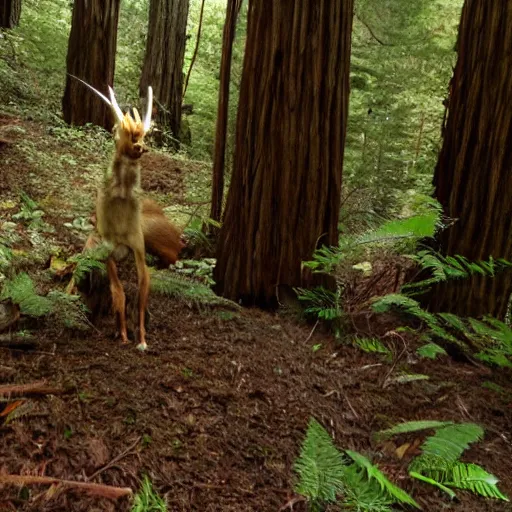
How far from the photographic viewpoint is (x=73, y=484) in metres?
1.68

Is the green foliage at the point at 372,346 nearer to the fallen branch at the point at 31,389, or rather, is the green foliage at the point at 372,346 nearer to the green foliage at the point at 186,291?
the green foliage at the point at 186,291

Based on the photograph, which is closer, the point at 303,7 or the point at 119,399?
the point at 119,399

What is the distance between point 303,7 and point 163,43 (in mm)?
7658

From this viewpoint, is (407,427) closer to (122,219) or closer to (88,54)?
(122,219)

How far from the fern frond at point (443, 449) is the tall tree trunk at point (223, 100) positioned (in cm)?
276

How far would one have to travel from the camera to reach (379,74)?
845 cm

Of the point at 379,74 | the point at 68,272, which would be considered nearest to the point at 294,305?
the point at 68,272

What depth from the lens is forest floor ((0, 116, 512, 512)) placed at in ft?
6.01

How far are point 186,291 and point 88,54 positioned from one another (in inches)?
263

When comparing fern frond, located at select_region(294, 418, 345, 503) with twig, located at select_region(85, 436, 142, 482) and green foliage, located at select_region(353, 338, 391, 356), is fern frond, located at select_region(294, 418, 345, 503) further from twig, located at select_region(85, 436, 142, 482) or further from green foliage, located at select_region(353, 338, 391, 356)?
green foliage, located at select_region(353, 338, 391, 356)

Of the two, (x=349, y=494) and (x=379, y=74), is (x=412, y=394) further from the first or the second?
(x=379, y=74)

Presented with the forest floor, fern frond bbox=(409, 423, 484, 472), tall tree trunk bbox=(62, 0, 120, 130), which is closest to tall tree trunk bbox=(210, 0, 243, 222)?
the forest floor

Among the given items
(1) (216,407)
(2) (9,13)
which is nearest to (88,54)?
(2) (9,13)

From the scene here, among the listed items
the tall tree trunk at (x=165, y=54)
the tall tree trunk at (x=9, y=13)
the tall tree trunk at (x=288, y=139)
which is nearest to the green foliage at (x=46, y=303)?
the tall tree trunk at (x=288, y=139)
